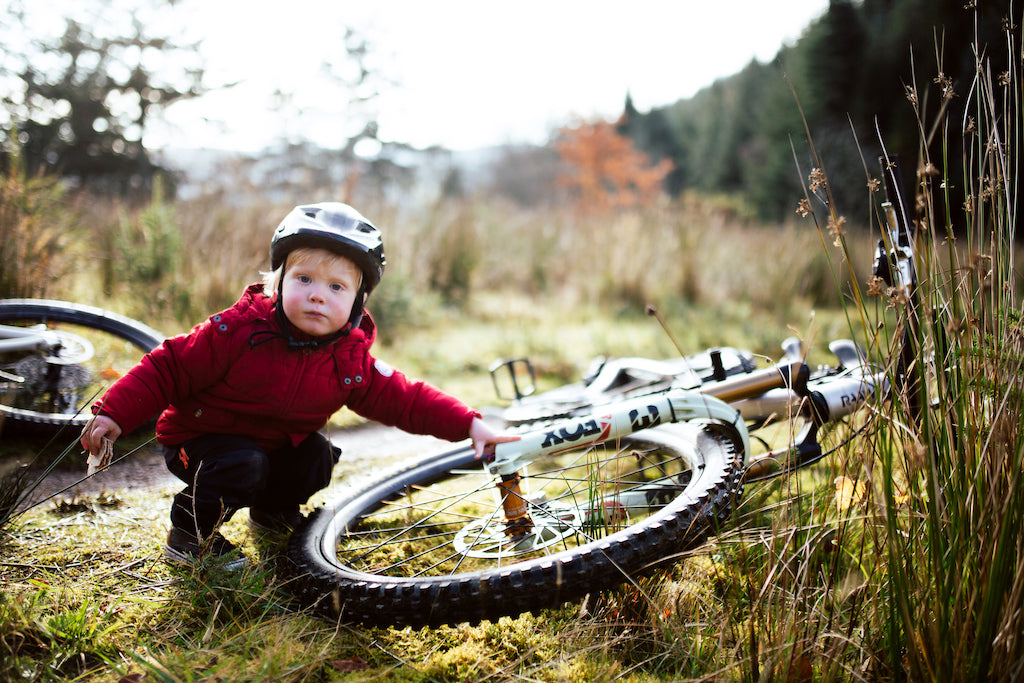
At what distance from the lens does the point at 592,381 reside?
396 cm

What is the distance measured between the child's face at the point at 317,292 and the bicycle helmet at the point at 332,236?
4 cm

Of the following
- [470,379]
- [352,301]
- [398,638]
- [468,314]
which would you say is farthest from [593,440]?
[468,314]

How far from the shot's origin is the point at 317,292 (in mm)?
2223

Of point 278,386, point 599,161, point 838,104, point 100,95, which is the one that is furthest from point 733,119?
point 278,386

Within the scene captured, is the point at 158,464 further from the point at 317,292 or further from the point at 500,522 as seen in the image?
the point at 500,522

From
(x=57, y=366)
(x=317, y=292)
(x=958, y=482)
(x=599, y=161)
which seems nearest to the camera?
(x=958, y=482)

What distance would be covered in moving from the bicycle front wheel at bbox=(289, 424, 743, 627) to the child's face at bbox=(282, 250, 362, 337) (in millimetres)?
649

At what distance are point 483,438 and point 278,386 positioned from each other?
76cm

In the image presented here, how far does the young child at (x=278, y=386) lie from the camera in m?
2.17

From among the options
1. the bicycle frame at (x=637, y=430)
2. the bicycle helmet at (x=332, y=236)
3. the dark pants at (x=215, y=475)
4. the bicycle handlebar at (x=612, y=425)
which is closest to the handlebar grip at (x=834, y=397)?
the bicycle frame at (x=637, y=430)

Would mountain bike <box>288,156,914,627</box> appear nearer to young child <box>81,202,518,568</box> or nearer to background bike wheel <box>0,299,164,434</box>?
young child <box>81,202,518,568</box>

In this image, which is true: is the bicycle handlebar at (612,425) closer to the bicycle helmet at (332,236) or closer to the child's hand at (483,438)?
the child's hand at (483,438)

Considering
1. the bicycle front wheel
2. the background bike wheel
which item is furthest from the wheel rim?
the background bike wheel

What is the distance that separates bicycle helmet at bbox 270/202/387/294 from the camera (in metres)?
2.24
